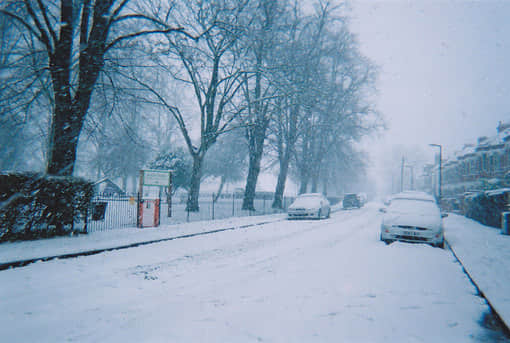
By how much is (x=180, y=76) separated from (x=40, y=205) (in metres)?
11.2

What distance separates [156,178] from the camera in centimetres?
1402

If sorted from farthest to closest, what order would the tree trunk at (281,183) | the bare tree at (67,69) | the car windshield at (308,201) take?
the tree trunk at (281,183) < the car windshield at (308,201) < the bare tree at (67,69)

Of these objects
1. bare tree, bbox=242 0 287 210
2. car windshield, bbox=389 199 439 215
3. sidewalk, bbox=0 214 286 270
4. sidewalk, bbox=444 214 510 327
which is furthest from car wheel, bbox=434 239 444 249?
bare tree, bbox=242 0 287 210

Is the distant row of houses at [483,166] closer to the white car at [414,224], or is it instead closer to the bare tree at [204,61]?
the white car at [414,224]

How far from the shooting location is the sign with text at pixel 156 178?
1391 centimetres

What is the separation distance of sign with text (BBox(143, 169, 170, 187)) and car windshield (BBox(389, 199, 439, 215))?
381 inches

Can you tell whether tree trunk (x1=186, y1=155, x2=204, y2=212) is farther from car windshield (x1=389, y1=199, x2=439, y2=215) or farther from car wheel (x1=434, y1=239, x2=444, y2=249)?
car wheel (x1=434, y1=239, x2=444, y2=249)

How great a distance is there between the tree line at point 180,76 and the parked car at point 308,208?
4337 mm

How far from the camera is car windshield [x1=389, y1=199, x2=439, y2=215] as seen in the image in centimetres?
1002

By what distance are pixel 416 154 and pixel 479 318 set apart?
10389 centimetres

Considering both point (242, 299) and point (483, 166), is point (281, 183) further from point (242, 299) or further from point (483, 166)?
point (483, 166)

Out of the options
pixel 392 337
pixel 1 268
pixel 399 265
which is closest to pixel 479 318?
pixel 392 337

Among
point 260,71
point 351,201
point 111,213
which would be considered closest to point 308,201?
point 260,71

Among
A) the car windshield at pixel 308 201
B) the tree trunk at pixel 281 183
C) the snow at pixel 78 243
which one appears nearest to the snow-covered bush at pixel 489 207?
the car windshield at pixel 308 201
